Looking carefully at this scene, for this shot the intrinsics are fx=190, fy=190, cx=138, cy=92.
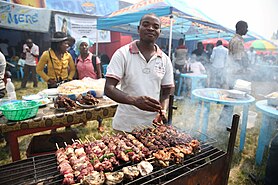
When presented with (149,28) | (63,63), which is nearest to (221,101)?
(149,28)

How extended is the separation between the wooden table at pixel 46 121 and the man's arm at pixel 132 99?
47.2 inches

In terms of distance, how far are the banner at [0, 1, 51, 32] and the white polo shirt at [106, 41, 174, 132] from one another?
9.81 meters

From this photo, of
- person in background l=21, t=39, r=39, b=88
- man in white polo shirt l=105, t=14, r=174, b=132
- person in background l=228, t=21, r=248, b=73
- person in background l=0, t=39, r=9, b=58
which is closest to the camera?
man in white polo shirt l=105, t=14, r=174, b=132

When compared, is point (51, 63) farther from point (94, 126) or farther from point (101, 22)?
point (101, 22)

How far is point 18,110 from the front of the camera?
106 inches

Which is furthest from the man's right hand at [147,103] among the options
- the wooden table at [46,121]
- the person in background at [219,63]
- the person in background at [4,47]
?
the person in background at [4,47]

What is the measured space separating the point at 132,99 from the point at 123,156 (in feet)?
2.08

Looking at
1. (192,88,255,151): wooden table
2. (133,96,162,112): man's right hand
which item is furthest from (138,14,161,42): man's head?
(192,88,255,151): wooden table

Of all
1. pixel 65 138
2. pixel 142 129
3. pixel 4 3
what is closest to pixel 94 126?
pixel 65 138

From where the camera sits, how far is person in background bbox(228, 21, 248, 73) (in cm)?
528

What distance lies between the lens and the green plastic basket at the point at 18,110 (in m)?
2.69

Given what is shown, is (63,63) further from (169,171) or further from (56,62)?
(169,171)

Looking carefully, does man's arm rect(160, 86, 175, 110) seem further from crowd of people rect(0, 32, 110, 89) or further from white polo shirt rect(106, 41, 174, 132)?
crowd of people rect(0, 32, 110, 89)

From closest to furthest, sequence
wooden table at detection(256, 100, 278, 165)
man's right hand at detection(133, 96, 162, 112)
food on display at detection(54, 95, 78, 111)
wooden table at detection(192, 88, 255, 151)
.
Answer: man's right hand at detection(133, 96, 162, 112) → food on display at detection(54, 95, 78, 111) → wooden table at detection(256, 100, 278, 165) → wooden table at detection(192, 88, 255, 151)
